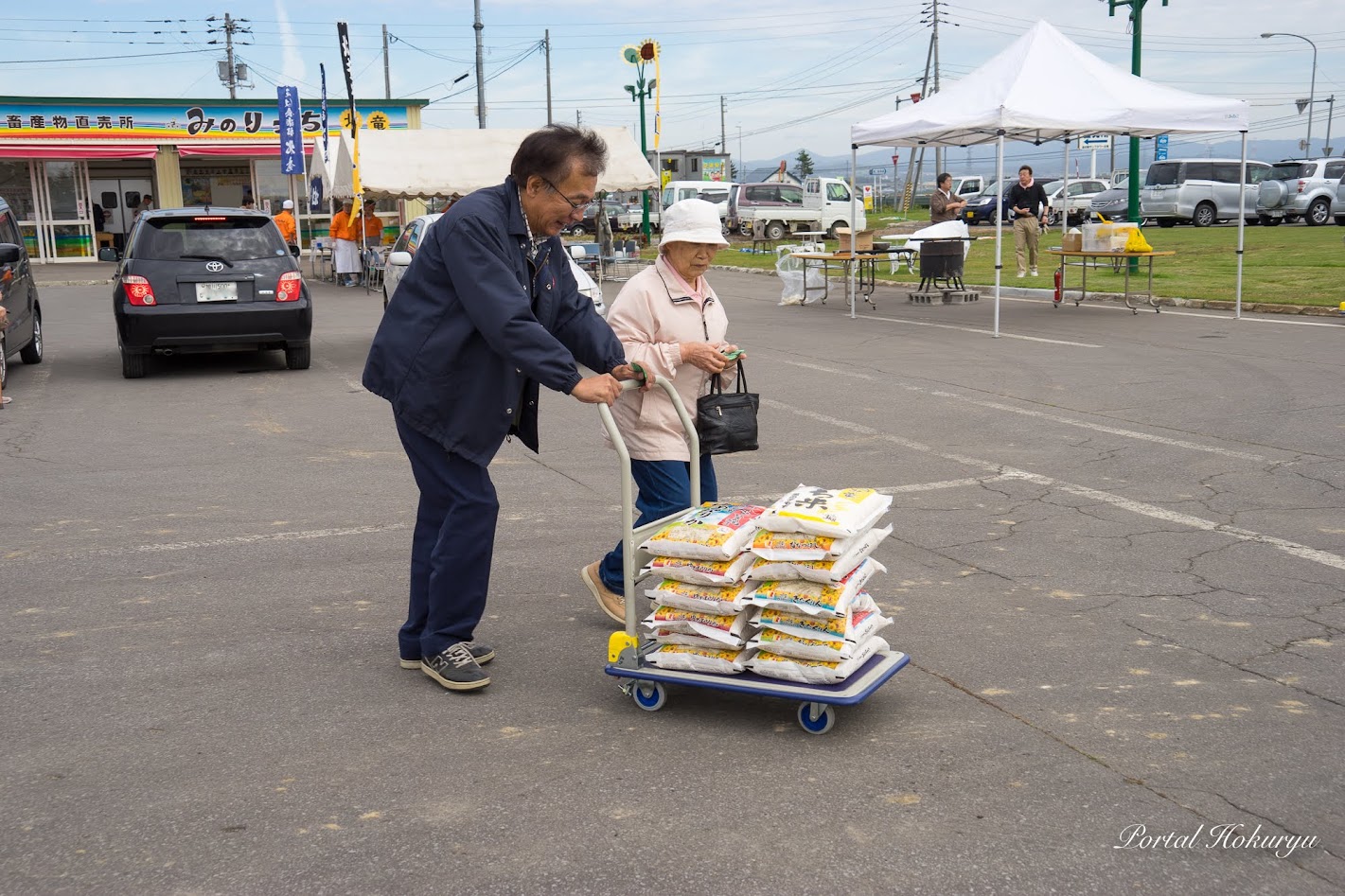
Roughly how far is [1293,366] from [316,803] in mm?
10426

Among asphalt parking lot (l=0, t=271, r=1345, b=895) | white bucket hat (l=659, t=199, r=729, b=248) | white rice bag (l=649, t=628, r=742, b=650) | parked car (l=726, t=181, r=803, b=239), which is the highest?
parked car (l=726, t=181, r=803, b=239)

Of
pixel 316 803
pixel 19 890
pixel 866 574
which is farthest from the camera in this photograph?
pixel 866 574

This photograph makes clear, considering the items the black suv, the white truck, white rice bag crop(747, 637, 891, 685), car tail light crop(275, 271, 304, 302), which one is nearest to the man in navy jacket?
white rice bag crop(747, 637, 891, 685)

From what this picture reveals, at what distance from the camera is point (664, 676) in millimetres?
4012

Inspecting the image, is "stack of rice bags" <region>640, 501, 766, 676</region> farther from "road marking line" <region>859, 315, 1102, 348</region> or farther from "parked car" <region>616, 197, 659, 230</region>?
"parked car" <region>616, 197, 659, 230</region>

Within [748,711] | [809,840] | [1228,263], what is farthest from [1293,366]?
[1228,263]

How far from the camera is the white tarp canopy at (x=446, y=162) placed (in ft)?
72.4

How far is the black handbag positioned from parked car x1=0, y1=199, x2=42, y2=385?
28.8ft

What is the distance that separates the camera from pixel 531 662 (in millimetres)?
4613

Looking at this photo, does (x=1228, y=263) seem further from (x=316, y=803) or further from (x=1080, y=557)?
(x=316, y=803)

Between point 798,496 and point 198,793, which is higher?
point 798,496

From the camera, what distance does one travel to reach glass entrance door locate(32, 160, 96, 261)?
3744cm

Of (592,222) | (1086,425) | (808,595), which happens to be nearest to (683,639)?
(808,595)

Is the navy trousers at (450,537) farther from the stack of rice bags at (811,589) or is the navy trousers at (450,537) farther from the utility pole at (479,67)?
the utility pole at (479,67)
